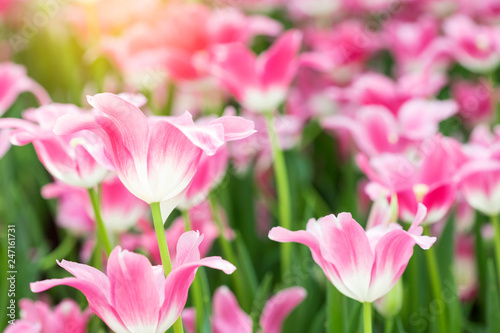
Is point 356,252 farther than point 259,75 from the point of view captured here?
No

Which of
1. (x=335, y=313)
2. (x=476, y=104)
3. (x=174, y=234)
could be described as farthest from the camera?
(x=476, y=104)

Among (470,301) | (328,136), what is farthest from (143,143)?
(328,136)

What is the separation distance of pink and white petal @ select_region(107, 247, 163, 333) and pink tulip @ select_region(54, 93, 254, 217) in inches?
2.2

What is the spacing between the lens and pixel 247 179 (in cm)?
112

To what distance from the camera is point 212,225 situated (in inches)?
34.3

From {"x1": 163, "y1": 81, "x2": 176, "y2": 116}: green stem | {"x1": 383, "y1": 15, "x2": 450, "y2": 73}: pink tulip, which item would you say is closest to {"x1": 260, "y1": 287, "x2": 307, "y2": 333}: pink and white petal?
{"x1": 163, "y1": 81, "x2": 176, "y2": 116}: green stem

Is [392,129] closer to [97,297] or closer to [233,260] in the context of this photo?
[233,260]

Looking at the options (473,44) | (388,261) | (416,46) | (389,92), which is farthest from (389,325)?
(416,46)

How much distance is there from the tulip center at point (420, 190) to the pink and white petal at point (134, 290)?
292 mm

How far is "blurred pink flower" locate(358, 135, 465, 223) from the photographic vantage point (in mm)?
652

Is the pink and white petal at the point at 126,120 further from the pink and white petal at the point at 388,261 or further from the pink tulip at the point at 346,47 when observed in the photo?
the pink tulip at the point at 346,47

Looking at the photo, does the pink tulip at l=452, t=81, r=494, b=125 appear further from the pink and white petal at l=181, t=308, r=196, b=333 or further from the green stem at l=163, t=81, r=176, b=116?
the pink and white petal at l=181, t=308, r=196, b=333

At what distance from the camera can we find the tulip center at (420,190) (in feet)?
2.15

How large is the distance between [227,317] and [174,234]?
14 cm
